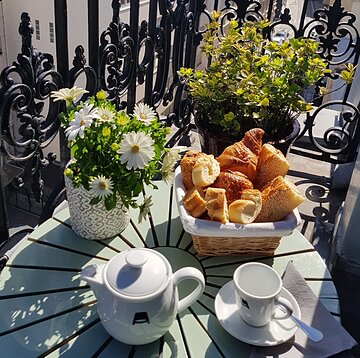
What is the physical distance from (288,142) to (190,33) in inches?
31.0

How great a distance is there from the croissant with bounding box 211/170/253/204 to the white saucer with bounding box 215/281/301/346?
9.7 inches

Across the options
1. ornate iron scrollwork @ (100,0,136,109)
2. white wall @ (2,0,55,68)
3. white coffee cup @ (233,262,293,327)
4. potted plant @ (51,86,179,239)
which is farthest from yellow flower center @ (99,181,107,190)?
white wall @ (2,0,55,68)

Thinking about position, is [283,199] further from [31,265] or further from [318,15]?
[318,15]

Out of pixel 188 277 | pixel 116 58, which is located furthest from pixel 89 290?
pixel 116 58

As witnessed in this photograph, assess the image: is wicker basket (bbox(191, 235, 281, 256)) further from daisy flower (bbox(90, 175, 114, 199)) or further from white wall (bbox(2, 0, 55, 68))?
white wall (bbox(2, 0, 55, 68))

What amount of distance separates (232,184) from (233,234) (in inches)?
5.1

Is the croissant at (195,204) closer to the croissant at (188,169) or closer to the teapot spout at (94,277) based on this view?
the croissant at (188,169)

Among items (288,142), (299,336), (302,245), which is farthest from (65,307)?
(288,142)

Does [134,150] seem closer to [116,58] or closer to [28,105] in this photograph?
[28,105]

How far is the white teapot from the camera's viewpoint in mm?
940

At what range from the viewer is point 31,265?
1210 millimetres

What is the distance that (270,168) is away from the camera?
50.8 inches

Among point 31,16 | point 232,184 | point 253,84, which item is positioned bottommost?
point 31,16

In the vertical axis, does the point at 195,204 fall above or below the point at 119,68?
below
